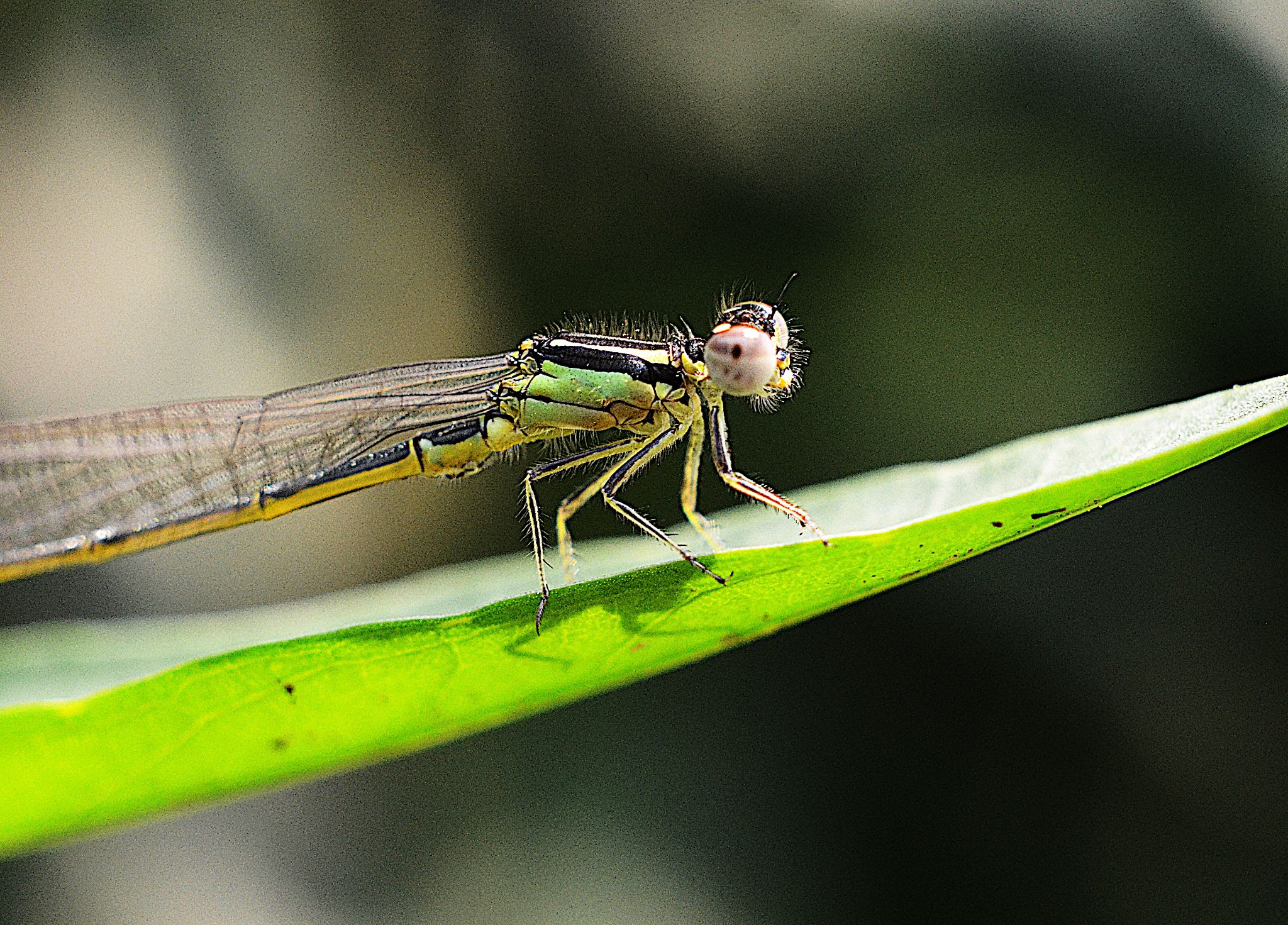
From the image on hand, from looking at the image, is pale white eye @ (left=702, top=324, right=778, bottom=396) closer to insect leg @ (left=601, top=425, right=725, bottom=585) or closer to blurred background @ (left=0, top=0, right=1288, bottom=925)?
insect leg @ (left=601, top=425, right=725, bottom=585)

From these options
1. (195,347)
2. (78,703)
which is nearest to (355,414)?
(78,703)

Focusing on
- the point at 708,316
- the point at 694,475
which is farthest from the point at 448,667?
the point at 708,316

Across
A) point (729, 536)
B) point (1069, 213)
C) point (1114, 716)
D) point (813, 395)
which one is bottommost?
point (1114, 716)

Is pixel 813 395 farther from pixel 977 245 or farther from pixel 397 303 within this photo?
pixel 397 303

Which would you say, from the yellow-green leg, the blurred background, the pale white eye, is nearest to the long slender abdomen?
the yellow-green leg

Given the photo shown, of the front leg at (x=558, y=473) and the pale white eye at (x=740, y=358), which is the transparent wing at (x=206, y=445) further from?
the pale white eye at (x=740, y=358)

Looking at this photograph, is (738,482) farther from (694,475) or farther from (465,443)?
(465,443)

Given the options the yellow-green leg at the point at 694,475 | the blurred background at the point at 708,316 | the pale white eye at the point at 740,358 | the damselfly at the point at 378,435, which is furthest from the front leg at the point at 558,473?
the blurred background at the point at 708,316

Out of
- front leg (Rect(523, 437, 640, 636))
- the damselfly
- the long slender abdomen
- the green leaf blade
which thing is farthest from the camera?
the long slender abdomen
